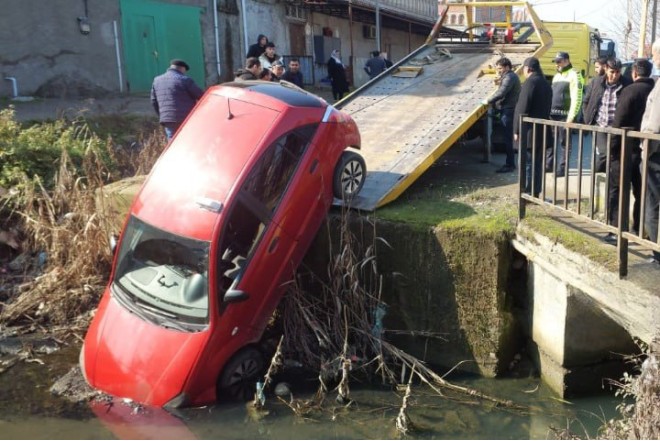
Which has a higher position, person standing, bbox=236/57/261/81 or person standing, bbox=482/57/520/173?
person standing, bbox=236/57/261/81

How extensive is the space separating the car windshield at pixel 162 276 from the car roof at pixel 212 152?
0.12m

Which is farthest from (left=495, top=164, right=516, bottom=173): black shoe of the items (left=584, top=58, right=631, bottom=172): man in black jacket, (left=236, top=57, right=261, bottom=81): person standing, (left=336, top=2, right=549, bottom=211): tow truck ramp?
(left=236, top=57, right=261, bottom=81): person standing

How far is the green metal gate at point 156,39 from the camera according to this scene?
14.0m

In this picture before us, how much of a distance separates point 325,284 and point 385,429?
155cm

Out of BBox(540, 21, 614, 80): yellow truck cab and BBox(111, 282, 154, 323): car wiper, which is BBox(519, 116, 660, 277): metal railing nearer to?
BBox(111, 282, 154, 323): car wiper

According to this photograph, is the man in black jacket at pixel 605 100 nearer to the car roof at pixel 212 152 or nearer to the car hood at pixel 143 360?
the car roof at pixel 212 152

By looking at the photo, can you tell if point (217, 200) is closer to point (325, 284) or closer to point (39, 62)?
point (325, 284)

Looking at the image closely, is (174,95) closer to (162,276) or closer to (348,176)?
(348,176)

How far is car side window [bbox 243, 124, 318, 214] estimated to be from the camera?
201 inches

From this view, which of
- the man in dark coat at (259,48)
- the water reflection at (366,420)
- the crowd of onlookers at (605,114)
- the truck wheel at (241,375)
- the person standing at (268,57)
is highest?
the man in dark coat at (259,48)

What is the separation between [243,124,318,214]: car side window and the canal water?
1717 millimetres

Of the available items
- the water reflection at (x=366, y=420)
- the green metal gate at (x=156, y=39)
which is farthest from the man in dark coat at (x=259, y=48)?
the water reflection at (x=366, y=420)

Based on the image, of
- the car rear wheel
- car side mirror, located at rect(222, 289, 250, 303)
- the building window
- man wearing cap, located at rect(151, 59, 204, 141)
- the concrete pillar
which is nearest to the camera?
car side mirror, located at rect(222, 289, 250, 303)

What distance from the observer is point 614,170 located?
5023mm
